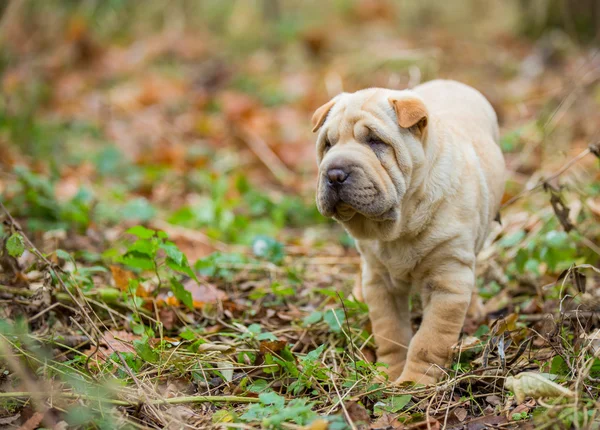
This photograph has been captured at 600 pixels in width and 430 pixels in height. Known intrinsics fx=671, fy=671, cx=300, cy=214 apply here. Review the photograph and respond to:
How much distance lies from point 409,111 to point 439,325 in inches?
47.0

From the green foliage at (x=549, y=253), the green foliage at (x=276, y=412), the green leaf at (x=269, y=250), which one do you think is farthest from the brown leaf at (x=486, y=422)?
the green leaf at (x=269, y=250)

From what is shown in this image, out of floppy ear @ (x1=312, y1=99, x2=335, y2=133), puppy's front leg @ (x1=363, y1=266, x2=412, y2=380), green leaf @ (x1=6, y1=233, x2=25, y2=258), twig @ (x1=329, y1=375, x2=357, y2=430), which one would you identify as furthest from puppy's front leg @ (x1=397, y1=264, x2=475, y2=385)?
green leaf @ (x1=6, y1=233, x2=25, y2=258)

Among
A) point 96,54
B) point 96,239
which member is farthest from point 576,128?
point 96,54

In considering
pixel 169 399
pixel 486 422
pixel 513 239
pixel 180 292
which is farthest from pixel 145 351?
pixel 513 239

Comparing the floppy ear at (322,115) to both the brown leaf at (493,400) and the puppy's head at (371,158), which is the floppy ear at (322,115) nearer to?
the puppy's head at (371,158)

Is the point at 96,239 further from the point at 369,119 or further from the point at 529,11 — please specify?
the point at 529,11

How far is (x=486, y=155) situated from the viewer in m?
4.29

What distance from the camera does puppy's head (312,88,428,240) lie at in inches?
135

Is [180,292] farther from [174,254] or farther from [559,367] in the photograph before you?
[559,367]

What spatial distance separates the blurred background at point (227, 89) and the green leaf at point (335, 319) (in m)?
2.18

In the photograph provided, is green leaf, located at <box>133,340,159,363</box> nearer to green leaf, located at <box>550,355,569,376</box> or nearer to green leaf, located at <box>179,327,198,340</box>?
green leaf, located at <box>179,327,198,340</box>

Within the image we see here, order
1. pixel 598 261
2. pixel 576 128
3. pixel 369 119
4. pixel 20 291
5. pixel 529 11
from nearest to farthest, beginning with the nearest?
pixel 369 119
pixel 20 291
pixel 598 261
pixel 576 128
pixel 529 11

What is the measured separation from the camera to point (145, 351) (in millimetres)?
3549

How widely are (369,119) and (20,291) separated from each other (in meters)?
2.36
